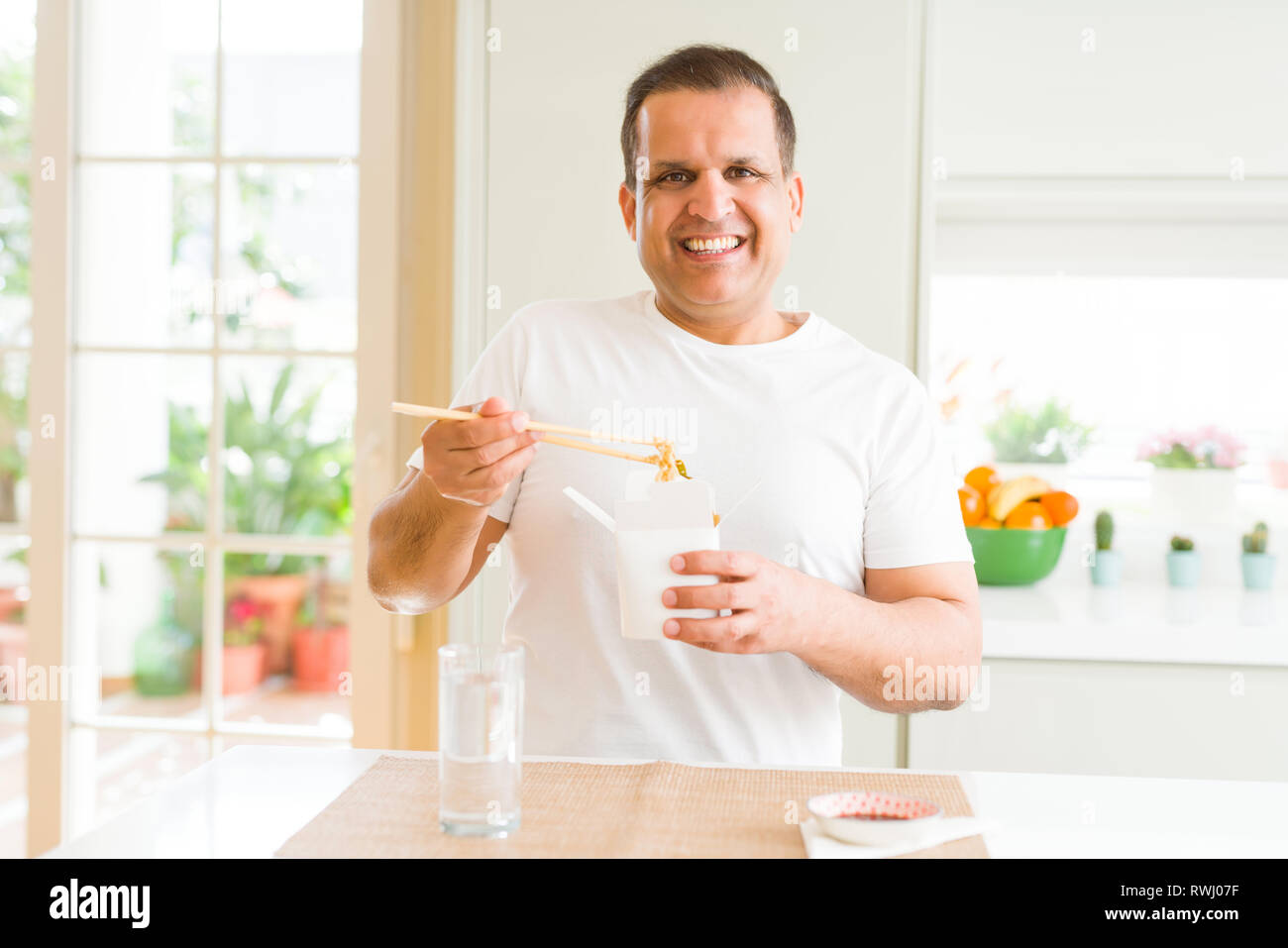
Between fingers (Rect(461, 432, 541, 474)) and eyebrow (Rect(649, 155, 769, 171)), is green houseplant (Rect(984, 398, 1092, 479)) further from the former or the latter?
fingers (Rect(461, 432, 541, 474))

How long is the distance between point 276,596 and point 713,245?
3172mm

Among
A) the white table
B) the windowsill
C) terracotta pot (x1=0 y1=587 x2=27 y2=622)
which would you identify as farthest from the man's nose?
terracotta pot (x1=0 y1=587 x2=27 y2=622)

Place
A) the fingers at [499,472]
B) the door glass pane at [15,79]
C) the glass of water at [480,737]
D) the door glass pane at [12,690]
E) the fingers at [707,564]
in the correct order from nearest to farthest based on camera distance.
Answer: the glass of water at [480,737] → the fingers at [707,564] → the fingers at [499,472] → the door glass pane at [12,690] → the door glass pane at [15,79]

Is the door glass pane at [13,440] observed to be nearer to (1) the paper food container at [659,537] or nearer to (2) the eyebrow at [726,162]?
(2) the eyebrow at [726,162]

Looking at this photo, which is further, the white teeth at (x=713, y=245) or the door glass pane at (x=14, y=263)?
the door glass pane at (x=14, y=263)

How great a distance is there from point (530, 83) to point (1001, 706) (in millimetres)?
1348

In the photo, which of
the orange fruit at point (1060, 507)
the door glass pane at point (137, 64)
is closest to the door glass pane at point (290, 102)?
the door glass pane at point (137, 64)

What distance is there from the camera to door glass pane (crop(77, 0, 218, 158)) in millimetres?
2299

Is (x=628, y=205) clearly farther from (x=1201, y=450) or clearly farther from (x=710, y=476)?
(x=1201, y=450)

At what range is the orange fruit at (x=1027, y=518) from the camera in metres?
2.15

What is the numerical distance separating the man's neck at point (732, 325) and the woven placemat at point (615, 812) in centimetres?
59

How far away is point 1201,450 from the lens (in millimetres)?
2475

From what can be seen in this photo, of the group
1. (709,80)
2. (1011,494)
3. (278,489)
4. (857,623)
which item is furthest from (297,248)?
(857,623)
